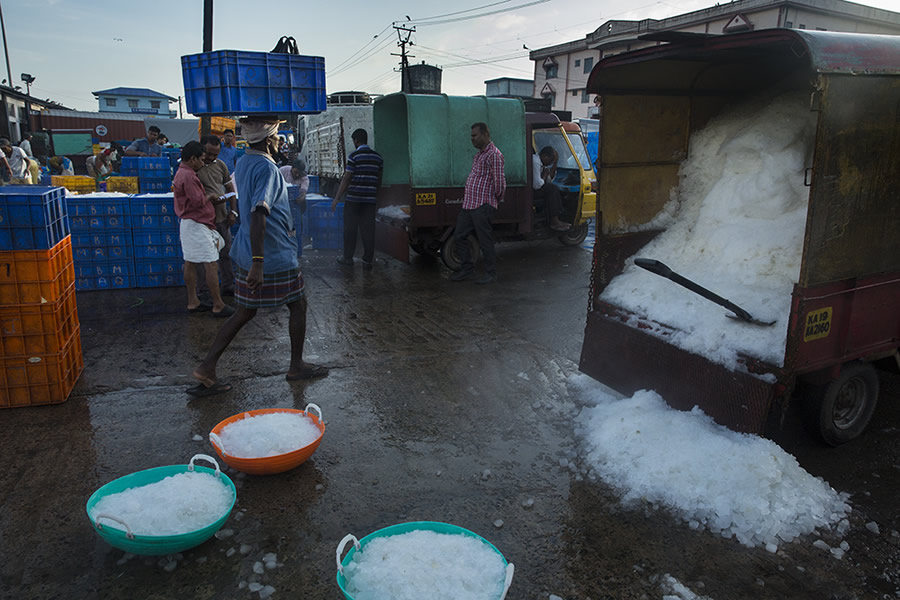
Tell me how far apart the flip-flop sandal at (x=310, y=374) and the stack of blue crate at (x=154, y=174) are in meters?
6.57

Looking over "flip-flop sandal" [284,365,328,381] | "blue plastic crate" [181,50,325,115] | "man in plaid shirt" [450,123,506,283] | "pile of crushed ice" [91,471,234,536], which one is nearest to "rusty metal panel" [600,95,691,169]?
"flip-flop sandal" [284,365,328,381]

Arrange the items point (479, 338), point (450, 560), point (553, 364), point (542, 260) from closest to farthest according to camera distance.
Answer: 1. point (450, 560)
2. point (553, 364)
3. point (479, 338)
4. point (542, 260)

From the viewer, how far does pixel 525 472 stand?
3.54 metres

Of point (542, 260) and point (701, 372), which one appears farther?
point (542, 260)

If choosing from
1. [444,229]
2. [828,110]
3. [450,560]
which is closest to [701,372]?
[828,110]

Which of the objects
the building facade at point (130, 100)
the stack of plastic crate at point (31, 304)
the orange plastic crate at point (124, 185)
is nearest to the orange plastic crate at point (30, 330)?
the stack of plastic crate at point (31, 304)

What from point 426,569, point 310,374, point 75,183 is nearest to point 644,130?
point 310,374

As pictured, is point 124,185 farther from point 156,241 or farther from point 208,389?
point 208,389

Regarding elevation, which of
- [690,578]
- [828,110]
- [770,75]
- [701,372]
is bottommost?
[690,578]

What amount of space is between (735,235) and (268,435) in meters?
3.39

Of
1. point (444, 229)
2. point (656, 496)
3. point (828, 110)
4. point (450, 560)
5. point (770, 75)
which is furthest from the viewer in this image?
point (444, 229)

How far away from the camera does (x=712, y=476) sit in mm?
3199

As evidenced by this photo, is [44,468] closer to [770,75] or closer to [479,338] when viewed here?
[479,338]

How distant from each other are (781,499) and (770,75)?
321 centimetres
